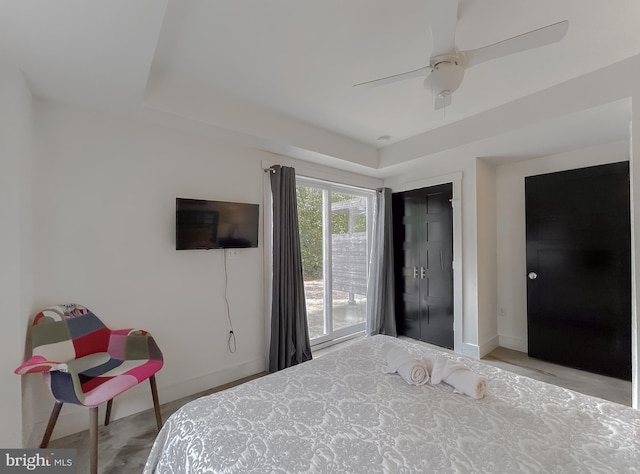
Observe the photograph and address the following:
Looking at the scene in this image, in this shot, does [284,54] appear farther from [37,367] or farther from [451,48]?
[37,367]

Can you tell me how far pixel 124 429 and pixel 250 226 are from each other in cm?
181

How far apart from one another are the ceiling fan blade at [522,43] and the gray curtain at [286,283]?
1.99 m

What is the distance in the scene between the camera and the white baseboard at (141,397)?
1962mm

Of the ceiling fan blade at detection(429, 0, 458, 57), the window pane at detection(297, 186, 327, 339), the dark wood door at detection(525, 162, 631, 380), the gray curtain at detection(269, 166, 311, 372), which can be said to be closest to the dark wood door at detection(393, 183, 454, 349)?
the dark wood door at detection(525, 162, 631, 380)

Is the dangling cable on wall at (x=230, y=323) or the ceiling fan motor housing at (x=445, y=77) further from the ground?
the ceiling fan motor housing at (x=445, y=77)

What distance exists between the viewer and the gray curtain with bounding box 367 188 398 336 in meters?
4.03

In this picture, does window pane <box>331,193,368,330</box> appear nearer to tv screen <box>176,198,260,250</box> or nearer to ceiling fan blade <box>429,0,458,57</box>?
tv screen <box>176,198,260,250</box>

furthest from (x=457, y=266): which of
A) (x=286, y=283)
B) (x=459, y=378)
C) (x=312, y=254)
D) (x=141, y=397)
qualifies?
(x=141, y=397)

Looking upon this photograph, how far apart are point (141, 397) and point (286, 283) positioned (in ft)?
4.98

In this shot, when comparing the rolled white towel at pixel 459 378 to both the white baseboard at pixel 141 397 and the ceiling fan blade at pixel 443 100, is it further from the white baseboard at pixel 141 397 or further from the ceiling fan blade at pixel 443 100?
the white baseboard at pixel 141 397

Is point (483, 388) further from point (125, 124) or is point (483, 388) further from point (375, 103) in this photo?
point (125, 124)

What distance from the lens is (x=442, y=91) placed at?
4.94ft

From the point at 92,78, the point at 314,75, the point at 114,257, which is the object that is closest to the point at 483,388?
the point at 314,75

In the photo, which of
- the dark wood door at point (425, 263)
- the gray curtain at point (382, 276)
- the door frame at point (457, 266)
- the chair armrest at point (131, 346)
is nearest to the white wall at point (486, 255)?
the door frame at point (457, 266)
